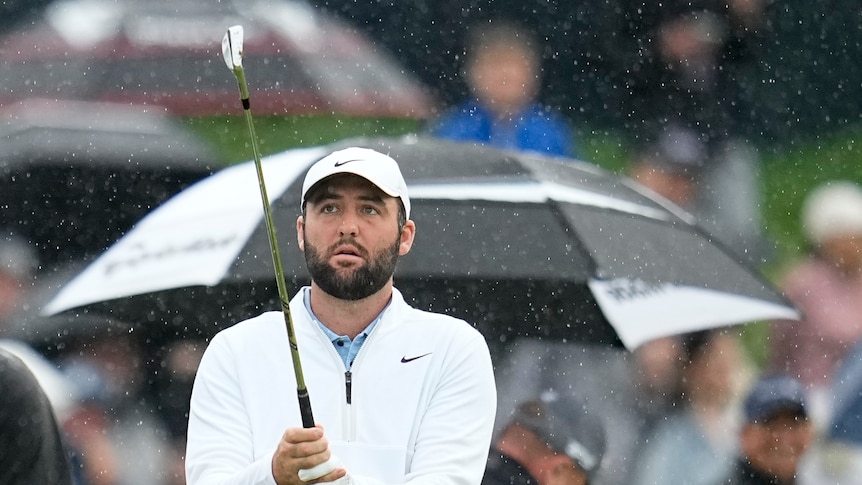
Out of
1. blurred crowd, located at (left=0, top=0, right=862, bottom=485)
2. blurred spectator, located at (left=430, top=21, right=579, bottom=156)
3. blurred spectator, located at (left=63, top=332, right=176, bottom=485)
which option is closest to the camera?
blurred crowd, located at (left=0, top=0, right=862, bottom=485)

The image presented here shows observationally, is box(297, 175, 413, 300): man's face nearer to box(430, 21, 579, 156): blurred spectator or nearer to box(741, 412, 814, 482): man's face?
box(741, 412, 814, 482): man's face

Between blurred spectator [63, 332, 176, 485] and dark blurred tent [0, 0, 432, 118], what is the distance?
2.03 m

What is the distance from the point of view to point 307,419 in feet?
5.82

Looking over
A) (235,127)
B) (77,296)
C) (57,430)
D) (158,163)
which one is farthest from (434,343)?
(235,127)

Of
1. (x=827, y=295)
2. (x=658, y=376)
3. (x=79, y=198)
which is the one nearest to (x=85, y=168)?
(x=79, y=198)

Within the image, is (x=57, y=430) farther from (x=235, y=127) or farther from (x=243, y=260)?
(x=235, y=127)

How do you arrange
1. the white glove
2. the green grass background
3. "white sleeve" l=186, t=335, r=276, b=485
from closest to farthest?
1. the white glove
2. "white sleeve" l=186, t=335, r=276, b=485
3. the green grass background

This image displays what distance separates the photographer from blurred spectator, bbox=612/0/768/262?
239 inches

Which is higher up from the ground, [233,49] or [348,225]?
[233,49]

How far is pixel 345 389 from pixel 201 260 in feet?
6.25

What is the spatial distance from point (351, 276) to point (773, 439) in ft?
6.36

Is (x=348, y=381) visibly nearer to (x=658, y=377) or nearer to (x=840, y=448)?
(x=840, y=448)

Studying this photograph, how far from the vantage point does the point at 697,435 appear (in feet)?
12.9

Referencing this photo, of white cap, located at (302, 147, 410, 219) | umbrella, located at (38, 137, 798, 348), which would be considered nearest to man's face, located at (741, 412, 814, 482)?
umbrella, located at (38, 137, 798, 348)
